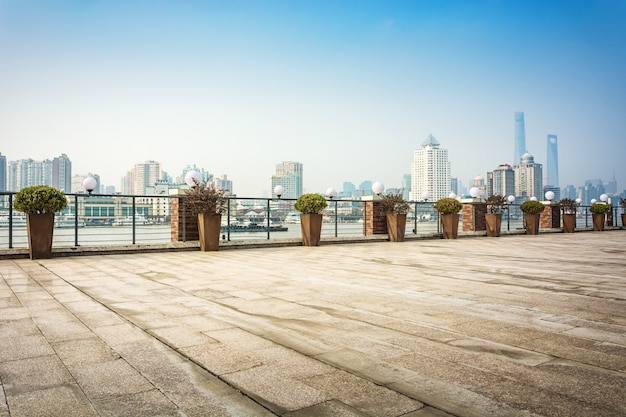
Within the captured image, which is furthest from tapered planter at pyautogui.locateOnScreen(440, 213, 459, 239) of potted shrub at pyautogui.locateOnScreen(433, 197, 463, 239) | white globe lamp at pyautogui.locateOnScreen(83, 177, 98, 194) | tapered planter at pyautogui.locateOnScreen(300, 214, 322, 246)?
white globe lamp at pyautogui.locateOnScreen(83, 177, 98, 194)

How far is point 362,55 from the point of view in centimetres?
2558

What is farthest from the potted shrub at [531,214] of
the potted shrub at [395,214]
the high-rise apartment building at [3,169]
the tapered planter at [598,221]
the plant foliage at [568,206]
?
the high-rise apartment building at [3,169]

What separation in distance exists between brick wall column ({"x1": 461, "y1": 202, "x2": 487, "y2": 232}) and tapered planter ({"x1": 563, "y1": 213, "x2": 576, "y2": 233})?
4798 mm

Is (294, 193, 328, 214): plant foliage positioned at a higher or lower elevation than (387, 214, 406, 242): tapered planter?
higher

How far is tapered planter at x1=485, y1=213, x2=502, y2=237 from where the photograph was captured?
16.8 m

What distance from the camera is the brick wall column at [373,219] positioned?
14438mm

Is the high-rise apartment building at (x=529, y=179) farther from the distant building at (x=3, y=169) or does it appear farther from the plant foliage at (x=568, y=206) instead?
the distant building at (x=3, y=169)

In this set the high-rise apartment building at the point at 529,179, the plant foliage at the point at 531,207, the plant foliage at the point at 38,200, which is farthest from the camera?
the high-rise apartment building at the point at 529,179

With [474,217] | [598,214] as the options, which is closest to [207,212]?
[474,217]

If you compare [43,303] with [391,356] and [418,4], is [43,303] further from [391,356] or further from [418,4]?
[418,4]

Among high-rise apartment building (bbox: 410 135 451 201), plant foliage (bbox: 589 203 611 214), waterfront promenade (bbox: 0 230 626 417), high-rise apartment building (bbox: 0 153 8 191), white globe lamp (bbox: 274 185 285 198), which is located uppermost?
high-rise apartment building (bbox: 410 135 451 201)

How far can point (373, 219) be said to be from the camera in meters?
14.4

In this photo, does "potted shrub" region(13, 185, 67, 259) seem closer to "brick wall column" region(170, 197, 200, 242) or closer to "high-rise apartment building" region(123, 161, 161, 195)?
"brick wall column" region(170, 197, 200, 242)

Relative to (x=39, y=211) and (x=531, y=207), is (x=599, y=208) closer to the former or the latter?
(x=531, y=207)
